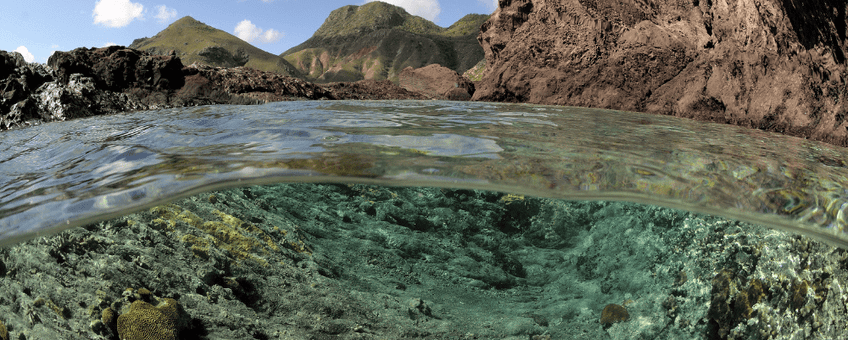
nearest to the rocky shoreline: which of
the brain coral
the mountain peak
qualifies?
the brain coral

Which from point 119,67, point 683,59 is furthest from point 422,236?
point 119,67

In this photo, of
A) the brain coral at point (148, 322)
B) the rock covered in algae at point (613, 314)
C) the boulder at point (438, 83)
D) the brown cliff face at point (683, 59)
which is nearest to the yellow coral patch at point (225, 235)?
the brain coral at point (148, 322)

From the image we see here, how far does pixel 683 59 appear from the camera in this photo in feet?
31.1

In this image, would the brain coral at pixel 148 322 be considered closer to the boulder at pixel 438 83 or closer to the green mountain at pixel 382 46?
the boulder at pixel 438 83

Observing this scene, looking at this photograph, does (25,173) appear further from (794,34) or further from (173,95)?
(794,34)

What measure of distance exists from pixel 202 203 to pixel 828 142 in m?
7.49

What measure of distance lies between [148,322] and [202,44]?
80469 mm

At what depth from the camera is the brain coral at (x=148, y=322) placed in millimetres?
2824

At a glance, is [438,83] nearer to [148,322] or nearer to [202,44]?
[148,322]

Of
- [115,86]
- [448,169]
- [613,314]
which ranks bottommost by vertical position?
[613,314]

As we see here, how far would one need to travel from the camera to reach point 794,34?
5.86m

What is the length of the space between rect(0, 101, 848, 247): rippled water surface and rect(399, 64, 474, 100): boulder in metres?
12.0

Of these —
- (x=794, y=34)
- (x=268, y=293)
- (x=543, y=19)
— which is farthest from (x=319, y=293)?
(x=543, y=19)

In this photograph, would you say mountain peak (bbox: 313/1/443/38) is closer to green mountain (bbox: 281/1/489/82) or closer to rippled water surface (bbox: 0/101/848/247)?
green mountain (bbox: 281/1/489/82)
